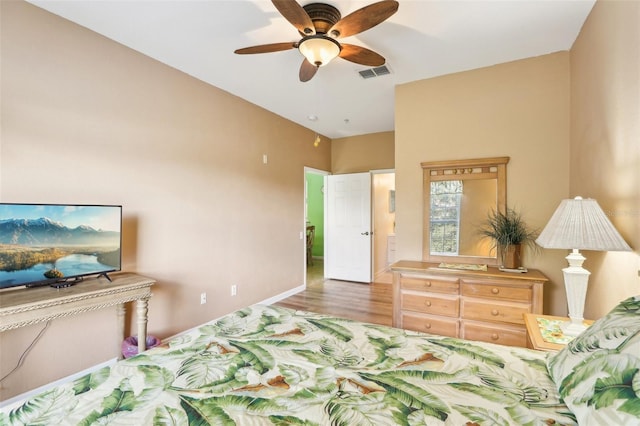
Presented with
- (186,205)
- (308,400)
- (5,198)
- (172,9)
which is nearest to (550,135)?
(308,400)

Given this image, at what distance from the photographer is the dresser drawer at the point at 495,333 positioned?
7.83ft

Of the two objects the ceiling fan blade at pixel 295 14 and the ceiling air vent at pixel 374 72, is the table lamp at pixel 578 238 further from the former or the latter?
the ceiling air vent at pixel 374 72

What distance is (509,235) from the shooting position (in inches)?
104

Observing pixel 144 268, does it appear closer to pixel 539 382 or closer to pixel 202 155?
pixel 202 155

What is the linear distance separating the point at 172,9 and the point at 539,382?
9.61 ft

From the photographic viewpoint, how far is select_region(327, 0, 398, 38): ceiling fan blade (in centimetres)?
165

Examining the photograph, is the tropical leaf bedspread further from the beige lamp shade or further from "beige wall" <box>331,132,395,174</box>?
"beige wall" <box>331,132,395,174</box>

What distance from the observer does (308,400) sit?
1034mm

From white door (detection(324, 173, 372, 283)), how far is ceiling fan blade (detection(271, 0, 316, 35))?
3521 millimetres

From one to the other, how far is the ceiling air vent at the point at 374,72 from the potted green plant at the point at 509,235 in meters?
1.73

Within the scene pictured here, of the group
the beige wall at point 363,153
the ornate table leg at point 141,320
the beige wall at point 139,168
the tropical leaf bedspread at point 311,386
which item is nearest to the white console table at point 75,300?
the ornate table leg at point 141,320

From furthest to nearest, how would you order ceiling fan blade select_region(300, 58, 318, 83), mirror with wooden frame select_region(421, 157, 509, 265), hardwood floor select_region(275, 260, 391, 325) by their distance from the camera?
hardwood floor select_region(275, 260, 391, 325)
mirror with wooden frame select_region(421, 157, 509, 265)
ceiling fan blade select_region(300, 58, 318, 83)

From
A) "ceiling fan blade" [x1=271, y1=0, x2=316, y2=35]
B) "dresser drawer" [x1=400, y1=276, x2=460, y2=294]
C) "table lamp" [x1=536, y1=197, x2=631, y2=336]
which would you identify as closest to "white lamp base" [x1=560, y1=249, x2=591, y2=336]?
"table lamp" [x1=536, y1=197, x2=631, y2=336]

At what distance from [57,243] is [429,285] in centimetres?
288
